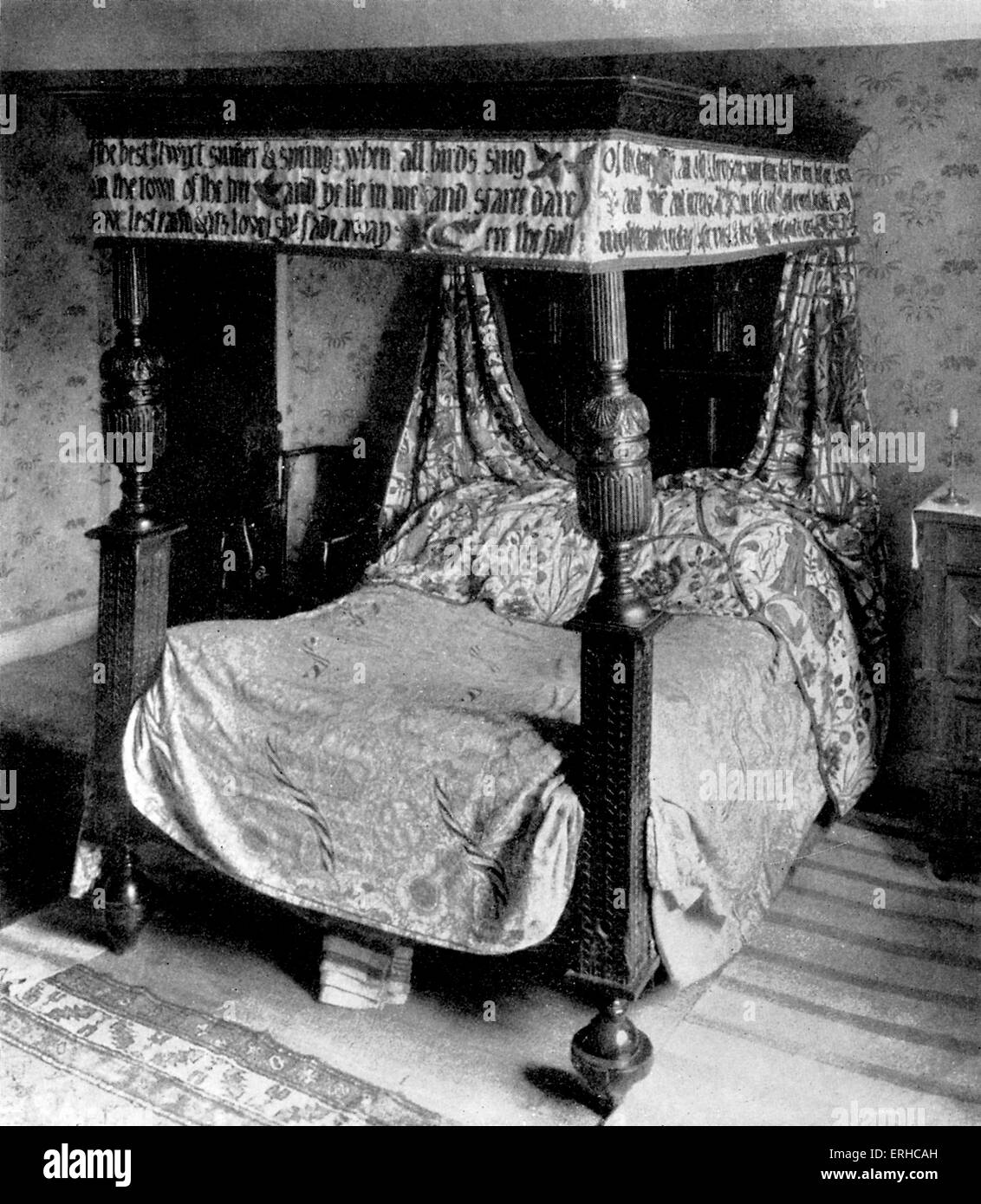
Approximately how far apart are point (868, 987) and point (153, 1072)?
6.19 ft

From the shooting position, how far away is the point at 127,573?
11.6ft

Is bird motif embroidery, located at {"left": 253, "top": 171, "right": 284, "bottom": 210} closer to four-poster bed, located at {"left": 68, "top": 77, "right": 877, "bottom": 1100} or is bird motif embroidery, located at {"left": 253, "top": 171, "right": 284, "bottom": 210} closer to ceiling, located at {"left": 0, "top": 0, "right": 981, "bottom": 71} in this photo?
four-poster bed, located at {"left": 68, "top": 77, "right": 877, "bottom": 1100}

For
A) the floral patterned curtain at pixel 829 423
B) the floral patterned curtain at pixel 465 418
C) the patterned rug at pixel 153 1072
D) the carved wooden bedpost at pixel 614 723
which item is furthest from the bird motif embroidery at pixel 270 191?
the patterned rug at pixel 153 1072

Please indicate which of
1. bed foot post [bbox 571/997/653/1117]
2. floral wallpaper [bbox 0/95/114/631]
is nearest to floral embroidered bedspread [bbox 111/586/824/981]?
bed foot post [bbox 571/997/653/1117]

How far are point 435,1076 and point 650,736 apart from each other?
98 cm

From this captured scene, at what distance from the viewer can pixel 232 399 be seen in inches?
236

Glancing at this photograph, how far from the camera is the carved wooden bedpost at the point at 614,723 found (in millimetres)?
2715

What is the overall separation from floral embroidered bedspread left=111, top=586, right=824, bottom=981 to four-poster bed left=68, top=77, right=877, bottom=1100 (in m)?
0.07

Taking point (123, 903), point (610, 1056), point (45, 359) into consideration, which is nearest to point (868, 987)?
point (610, 1056)

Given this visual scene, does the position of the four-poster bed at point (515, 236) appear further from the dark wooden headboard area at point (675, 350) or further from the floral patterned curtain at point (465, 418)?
the floral patterned curtain at point (465, 418)

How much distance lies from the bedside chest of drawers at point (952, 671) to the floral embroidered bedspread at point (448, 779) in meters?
0.56

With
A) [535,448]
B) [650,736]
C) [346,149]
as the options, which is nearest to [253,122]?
[346,149]

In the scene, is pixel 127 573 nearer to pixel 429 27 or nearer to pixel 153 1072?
pixel 153 1072

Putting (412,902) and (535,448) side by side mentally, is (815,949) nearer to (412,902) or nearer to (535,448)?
(412,902)
